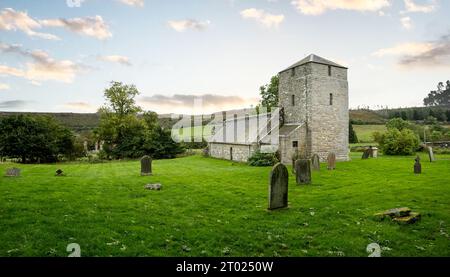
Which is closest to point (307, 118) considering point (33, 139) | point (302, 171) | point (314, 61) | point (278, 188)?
point (314, 61)

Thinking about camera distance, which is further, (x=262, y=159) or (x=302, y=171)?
(x=262, y=159)

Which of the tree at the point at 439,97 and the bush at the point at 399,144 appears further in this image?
the tree at the point at 439,97

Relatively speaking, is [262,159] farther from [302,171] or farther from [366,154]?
[366,154]

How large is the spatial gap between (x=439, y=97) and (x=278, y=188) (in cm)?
15013

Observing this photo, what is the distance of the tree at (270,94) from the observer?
41.6 m

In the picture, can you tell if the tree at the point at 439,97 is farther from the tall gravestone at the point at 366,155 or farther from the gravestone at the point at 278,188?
the gravestone at the point at 278,188

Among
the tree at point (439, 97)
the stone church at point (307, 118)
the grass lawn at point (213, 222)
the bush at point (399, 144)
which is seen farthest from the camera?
the tree at point (439, 97)

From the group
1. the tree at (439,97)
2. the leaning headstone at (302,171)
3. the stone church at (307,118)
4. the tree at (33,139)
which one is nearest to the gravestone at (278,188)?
the leaning headstone at (302,171)

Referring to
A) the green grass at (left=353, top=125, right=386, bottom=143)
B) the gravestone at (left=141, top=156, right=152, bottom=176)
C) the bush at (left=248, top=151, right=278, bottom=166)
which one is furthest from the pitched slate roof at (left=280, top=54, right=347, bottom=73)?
the green grass at (left=353, top=125, right=386, bottom=143)

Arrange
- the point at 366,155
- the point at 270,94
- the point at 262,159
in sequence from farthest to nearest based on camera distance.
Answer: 1. the point at 270,94
2. the point at 366,155
3. the point at 262,159

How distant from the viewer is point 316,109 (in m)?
28.1

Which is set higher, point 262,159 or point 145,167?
point 145,167
